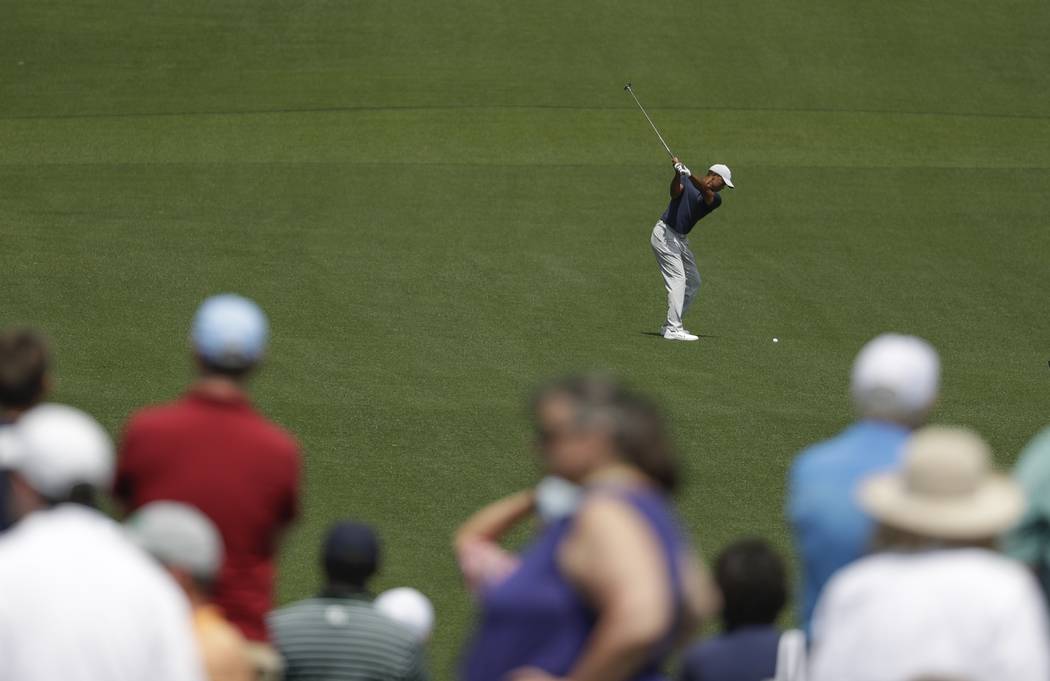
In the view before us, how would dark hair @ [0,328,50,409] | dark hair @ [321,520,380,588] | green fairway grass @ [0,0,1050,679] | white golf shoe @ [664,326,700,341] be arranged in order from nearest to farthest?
1. dark hair @ [0,328,50,409]
2. dark hair @ [321,520,380,588]
3. green fairway grass @ [0,0,1050,679]
4. white golf shoe @ [664,326,700,341]

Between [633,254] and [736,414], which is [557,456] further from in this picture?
[633,254]

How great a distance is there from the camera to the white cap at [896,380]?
20.1 ft

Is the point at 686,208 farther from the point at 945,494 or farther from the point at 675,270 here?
the point at 945,494

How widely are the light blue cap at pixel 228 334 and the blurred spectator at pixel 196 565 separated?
37.9 inches

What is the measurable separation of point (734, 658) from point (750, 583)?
26cm

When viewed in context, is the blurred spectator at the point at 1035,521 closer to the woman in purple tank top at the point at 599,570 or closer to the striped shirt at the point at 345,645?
the woman in purple tank top at the point at 599,570

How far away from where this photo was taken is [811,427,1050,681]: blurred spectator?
4797 millimetres

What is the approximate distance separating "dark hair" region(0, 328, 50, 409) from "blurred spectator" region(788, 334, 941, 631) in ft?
8.35

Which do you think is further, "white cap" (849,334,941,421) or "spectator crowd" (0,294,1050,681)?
"white cap" (849,334,941,421)

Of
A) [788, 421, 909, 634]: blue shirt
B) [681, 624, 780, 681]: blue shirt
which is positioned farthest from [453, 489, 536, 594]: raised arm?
[788, 421, 909, 634]: blue shirt

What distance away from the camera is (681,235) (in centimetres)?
2128

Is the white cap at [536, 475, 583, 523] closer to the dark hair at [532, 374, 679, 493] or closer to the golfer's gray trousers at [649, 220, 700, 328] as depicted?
the dark hair at [532, 374, 679, 493]

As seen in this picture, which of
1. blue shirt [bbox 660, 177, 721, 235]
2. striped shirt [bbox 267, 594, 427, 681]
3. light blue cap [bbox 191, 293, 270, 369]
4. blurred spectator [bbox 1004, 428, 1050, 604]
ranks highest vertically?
light blue cap [bbox 191, 293, 270, 369]

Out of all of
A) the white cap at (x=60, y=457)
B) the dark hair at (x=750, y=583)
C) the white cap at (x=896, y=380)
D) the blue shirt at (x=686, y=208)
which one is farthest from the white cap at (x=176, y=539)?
the blue shirt at (x=686, y=208)
